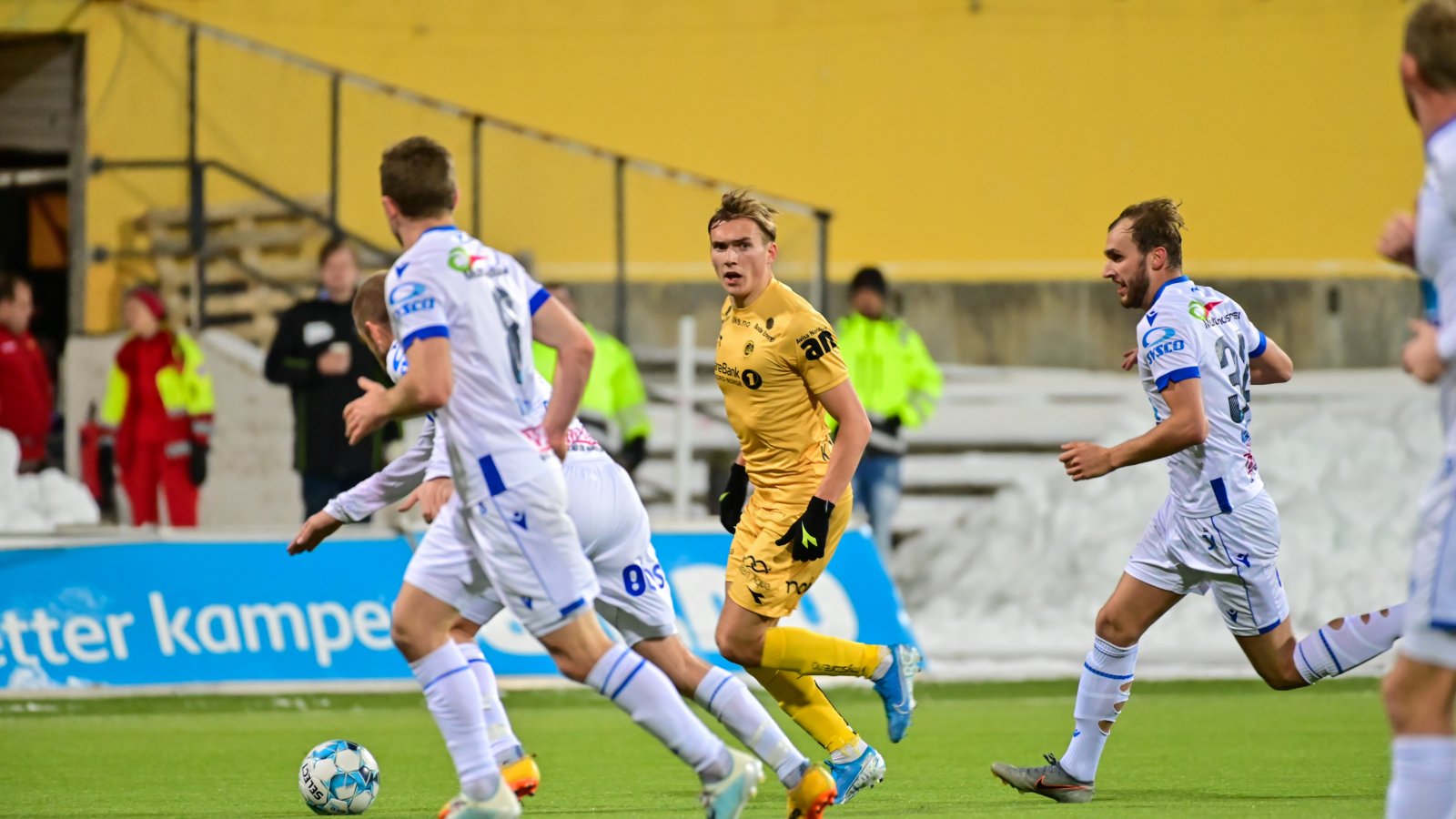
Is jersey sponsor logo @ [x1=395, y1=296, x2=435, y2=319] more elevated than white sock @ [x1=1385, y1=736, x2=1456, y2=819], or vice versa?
jersey sponsor logo @ [x1=395, y1=296, x2=435, y2=319]

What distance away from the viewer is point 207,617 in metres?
11.6

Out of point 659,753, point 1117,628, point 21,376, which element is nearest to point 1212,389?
point 1117,628

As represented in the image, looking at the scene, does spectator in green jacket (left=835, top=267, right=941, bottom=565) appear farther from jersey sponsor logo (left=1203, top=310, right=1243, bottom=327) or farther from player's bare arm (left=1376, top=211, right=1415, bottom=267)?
player's bare arm (left=1376, top=211, right=1415, bottom=267)

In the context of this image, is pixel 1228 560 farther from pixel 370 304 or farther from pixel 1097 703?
pixel 370 304

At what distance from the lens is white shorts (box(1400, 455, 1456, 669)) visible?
4.57 metres

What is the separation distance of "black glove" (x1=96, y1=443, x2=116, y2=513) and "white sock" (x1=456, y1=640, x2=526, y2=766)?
9.60m

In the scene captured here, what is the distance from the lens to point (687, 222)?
16.7 metres

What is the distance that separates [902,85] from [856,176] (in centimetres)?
102

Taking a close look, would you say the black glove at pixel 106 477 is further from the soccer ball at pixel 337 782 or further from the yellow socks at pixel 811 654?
the yellow socks at pixel 811 654

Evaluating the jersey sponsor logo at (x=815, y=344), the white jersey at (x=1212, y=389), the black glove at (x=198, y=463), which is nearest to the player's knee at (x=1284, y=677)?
the white jersey at (x=1212, y=389)

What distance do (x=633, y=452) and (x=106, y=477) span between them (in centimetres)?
474

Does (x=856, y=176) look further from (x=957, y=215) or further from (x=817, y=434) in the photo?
(x=817, y=434)

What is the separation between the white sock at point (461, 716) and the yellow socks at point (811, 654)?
1672 mm

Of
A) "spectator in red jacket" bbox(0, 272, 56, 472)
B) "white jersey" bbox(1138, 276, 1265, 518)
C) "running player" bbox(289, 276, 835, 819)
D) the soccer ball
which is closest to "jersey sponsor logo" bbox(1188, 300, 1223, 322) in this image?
"white jersey" bbox(1138, 276, 1265, 518)
